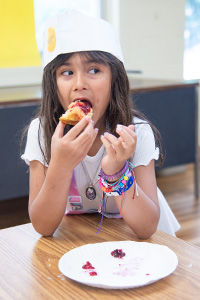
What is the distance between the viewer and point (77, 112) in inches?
46.1

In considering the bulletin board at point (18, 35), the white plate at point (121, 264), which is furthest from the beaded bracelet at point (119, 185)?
the bulletin board at point (18, 35)

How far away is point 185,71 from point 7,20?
1.75 metres

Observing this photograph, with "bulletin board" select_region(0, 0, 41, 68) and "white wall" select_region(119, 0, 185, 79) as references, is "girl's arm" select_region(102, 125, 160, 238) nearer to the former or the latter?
"bulletin board" select_region(0, 0, 41, 68)

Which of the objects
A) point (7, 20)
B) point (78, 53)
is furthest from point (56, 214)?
point (7, 20)

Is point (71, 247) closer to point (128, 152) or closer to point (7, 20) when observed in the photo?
point (128, 152)

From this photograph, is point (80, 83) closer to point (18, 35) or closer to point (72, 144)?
point (72, 144)

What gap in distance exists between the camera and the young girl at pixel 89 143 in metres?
1.06

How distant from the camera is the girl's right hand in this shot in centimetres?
106

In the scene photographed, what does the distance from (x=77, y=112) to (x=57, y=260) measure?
0.37 meters

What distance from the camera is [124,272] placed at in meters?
0.91

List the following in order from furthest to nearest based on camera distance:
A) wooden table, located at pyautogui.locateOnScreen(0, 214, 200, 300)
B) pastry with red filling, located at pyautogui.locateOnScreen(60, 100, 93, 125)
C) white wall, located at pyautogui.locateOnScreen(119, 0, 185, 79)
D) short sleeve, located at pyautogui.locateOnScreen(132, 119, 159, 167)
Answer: white wall, located at pyautogui.locateOnScreen(119, 0, 185, 79) → short sleeve, located at pyautogui.locateOnScreen(132, 119, 159, 167) → pastry with red filling, located at pyautogui.locateOnScreen(60, 100, 93, 125) → wooden table, located at pyautogui.locateOnScreen(0, 214, 200, 300)

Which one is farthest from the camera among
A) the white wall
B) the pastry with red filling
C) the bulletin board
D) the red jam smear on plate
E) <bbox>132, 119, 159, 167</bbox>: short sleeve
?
the white wall

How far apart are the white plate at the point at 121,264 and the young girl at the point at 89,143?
0.10m

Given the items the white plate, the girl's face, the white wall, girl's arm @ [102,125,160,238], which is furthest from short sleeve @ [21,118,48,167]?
the white wall
